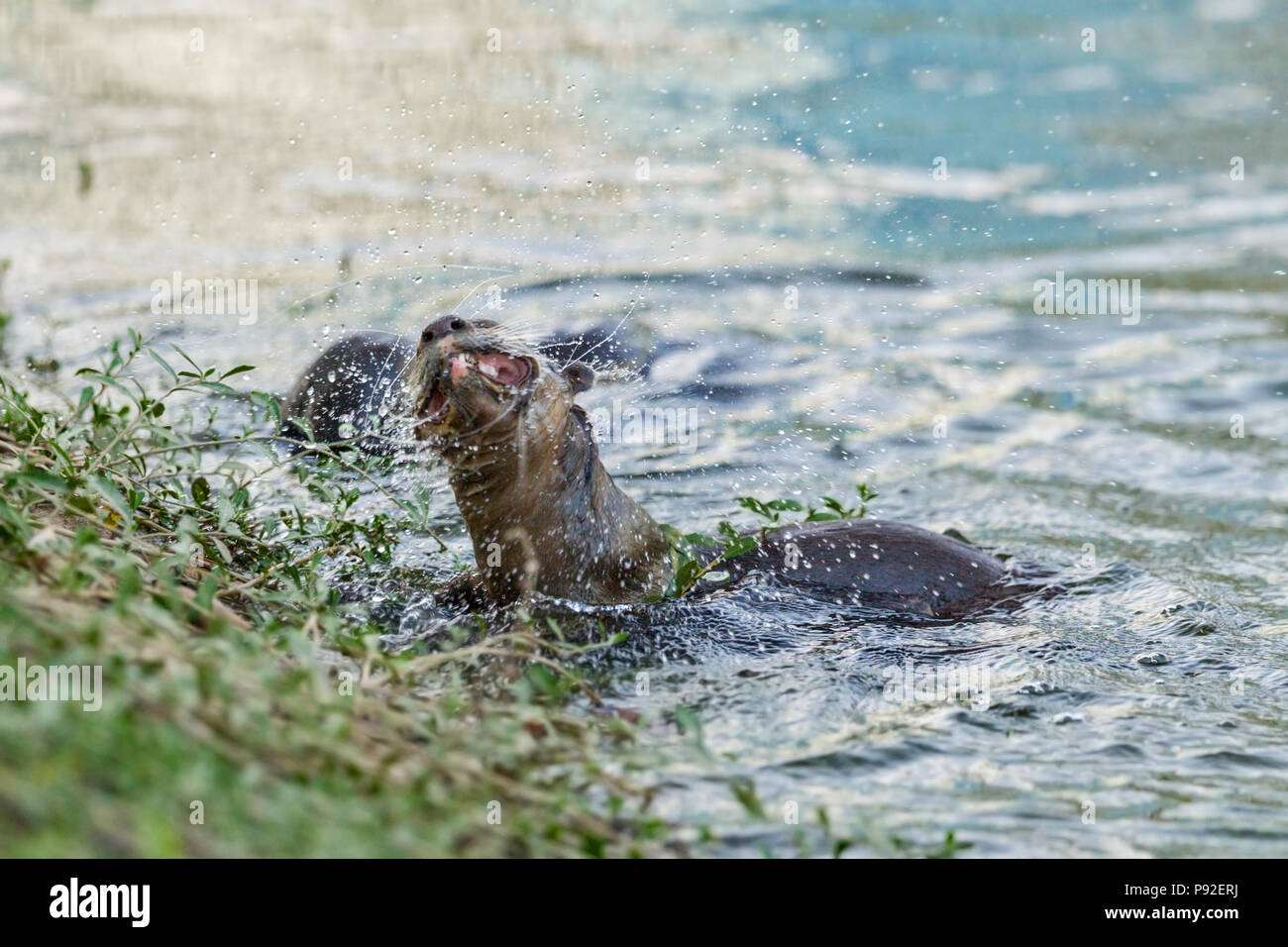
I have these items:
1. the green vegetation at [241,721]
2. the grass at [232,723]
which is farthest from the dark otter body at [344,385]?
the grass at [232,723]

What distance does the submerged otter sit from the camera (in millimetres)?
4414

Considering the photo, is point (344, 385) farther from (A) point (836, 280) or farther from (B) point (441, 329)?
(A) point (836, 280)

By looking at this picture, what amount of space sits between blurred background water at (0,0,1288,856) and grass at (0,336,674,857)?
0.42 m

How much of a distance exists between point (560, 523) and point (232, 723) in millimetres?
2258

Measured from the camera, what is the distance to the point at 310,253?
9453 millimetres

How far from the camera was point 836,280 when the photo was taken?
958 cm

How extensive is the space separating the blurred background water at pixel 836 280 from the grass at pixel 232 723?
16.5 inches

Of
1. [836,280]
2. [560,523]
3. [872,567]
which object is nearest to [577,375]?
[560,523]

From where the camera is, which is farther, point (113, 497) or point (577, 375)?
point (577, 375)

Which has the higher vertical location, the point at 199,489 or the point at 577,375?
the point at 577,375

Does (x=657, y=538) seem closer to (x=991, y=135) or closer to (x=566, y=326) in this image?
(x=566, y=326)

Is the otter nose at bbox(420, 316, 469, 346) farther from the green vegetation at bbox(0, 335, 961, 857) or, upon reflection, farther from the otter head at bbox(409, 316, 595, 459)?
the green vegetation at bbox(0, 335, 961, 857)

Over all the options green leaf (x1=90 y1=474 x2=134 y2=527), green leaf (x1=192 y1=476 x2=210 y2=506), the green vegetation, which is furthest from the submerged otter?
green leaf (x1=90 y1=474 x2=134 y2=527)
